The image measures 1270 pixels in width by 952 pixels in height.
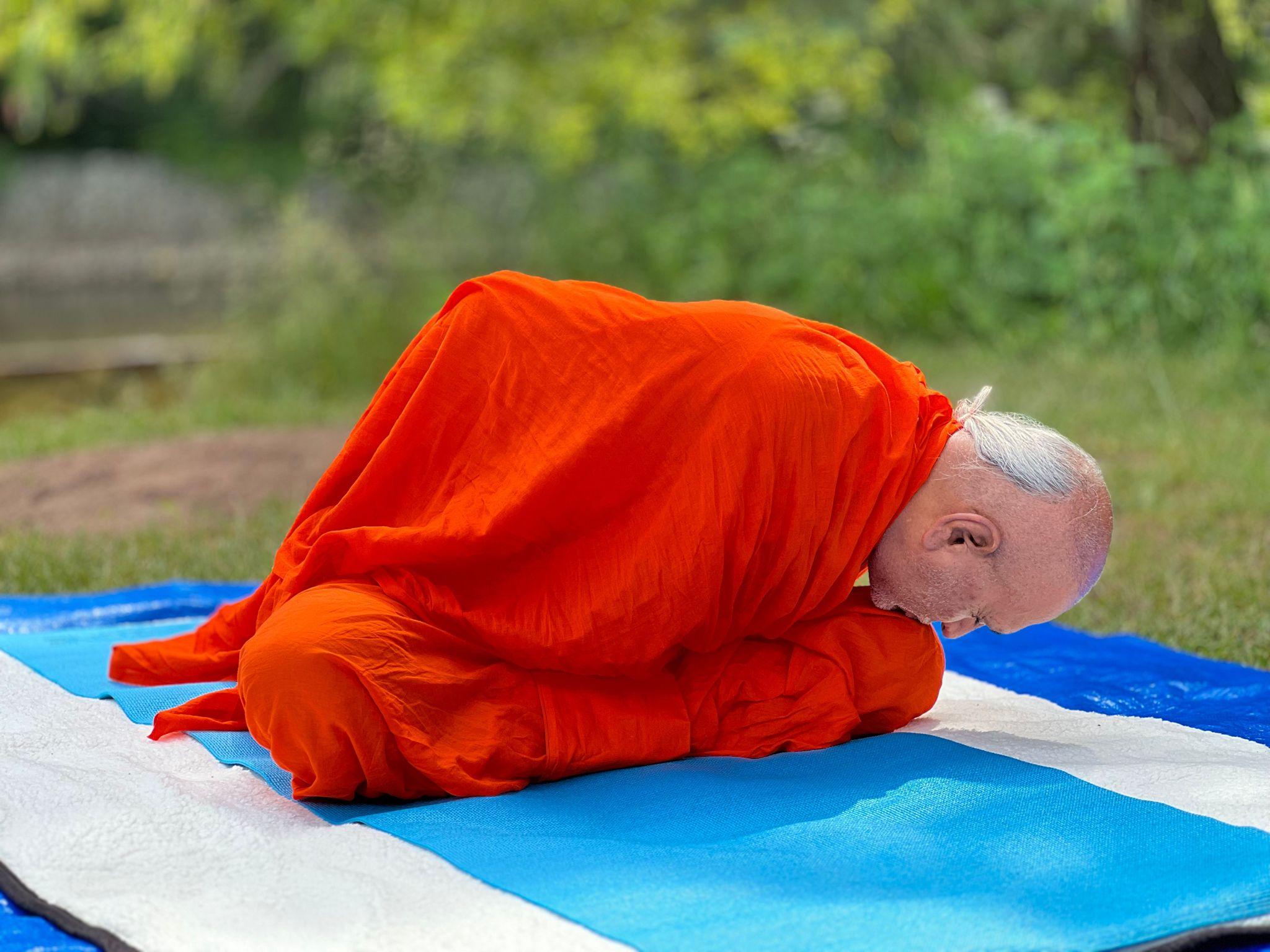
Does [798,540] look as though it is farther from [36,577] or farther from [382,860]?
[36,577]

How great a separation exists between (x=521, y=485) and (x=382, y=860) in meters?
0.61

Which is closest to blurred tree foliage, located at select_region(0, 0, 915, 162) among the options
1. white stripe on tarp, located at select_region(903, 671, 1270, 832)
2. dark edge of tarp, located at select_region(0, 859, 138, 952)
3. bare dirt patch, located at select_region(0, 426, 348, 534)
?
bare dirt patch, located at select_region(0, 426, 348, 534)

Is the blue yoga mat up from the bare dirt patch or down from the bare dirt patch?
up

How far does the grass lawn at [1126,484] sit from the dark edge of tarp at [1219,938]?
55.8 inches

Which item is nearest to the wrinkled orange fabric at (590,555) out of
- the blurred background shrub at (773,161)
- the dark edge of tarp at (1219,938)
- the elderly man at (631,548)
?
the elderly man at (631,548)

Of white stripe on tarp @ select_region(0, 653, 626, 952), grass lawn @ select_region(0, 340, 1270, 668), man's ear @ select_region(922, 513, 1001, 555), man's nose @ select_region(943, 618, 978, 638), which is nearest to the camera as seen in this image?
white stripe on tarp @ select_region(0, 653, 626, 952)

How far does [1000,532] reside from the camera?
7.15 ft

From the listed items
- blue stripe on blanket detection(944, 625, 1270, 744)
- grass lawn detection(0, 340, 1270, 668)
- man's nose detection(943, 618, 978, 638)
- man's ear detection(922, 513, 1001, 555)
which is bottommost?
grass lawn detection(0, 340, 1270, 668)

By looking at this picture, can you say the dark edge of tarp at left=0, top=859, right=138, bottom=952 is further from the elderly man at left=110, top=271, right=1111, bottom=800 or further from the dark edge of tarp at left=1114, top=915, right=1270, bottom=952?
the dark edge of tarp at left=1114, top=915, right=1270, bottom=952

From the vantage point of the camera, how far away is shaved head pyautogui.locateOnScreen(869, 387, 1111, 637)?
2.15m

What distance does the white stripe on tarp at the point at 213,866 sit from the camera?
162 cm

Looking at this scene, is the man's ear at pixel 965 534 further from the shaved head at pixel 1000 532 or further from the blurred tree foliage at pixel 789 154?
the blurred tree foliage at pixel 789 154

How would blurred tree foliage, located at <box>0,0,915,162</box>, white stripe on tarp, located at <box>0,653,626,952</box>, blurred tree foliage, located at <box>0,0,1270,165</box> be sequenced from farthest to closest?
blurred tree foliage, located at <box>0,0,915,162</box> → blurred tree foliage, located at <box>0,0,1270,165</box> → white stripe on tarp, located at <box>0,653,626,952</box>

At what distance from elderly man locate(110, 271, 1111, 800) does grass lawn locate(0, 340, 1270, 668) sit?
3.80 feet
